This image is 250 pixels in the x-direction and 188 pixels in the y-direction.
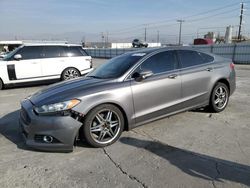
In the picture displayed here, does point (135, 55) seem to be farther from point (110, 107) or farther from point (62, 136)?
point (62, 136)

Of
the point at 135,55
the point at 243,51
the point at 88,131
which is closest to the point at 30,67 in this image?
the point at 135,55

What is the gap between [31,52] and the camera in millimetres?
10328

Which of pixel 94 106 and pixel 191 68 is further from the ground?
pixel 191 68

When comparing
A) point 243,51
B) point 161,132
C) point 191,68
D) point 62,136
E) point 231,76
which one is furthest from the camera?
point 243,51

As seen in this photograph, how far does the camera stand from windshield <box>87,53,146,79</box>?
4.56 metres

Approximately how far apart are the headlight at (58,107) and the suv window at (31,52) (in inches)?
283

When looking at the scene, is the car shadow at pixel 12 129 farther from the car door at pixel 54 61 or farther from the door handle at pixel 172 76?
the car door at pixel 54 61

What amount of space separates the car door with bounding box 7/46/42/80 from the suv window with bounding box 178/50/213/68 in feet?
23.0

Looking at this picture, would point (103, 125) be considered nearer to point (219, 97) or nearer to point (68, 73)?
point (219, 97)

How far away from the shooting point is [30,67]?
33.4 ft

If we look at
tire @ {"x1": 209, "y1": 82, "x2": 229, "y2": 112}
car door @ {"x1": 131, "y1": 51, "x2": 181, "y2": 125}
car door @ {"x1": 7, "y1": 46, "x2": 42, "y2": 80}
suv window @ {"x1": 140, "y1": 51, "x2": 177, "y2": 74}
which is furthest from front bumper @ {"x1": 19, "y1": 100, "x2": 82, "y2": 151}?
car door @ {"x1": 7, "y1": 46, "x2": 42, "y2": 80}

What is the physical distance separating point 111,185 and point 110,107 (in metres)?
1.38

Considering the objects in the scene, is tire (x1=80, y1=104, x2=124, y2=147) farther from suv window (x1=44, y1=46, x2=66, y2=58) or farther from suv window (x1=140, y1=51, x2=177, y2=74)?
suv window (x1=44, y1=46, x2=66, y2=58)

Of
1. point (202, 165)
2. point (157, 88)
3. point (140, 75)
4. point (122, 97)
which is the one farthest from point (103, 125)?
point (202, 165)
